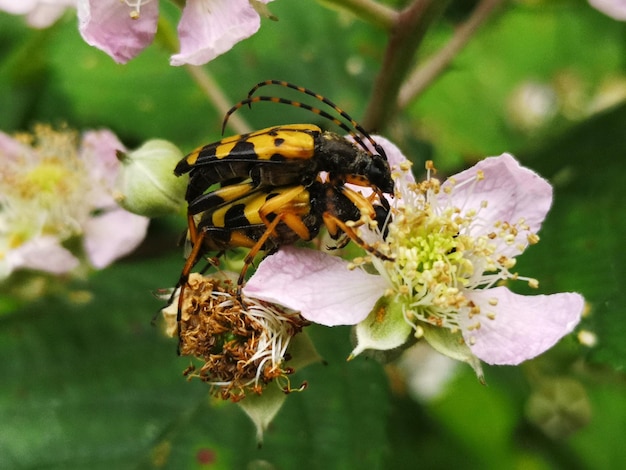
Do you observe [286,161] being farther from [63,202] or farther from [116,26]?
[63,202]

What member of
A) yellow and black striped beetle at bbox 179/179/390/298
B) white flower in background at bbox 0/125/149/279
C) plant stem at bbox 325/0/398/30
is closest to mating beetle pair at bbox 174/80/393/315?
yellow and black striped beetle at bbox 179/179/390/298

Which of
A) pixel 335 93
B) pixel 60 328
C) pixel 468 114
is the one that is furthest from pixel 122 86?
pixel 468 114

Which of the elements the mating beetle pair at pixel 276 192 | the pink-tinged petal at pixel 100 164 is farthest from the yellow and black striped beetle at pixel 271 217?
the pink-tinged petal at pixel 100 164

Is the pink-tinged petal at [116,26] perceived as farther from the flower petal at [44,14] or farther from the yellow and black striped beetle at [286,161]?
the flower petal at [44,14]

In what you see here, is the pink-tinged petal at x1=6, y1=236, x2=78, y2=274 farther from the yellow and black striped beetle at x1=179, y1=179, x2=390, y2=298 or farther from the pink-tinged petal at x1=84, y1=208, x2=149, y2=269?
the yellow and black striped beetle at x1=179, y1=179, x2=390, y2=298

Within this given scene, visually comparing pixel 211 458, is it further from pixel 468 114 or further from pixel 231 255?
pixel 468 114

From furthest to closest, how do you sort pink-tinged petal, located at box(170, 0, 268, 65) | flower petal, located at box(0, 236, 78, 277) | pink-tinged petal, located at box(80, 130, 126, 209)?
pink-tinged petal, located at box(80, 130, 126, 209) → flower petal, located at box(0, 236, 78, 277) → pink-tinged petal, located at box(170, 0, 268, 65)

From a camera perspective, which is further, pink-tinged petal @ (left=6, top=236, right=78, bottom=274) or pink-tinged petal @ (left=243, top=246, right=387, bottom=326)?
pink-tinged petal @ (left=6, top=236, right=78, bottom=274)
